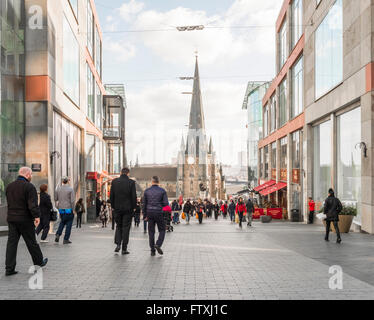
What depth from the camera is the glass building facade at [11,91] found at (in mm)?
16547

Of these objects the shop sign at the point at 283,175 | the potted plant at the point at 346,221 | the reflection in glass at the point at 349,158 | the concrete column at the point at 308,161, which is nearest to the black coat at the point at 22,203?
the potted plant at the point at 346,221

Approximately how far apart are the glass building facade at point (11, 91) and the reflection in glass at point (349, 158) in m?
13.3

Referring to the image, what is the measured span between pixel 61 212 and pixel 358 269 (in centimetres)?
708

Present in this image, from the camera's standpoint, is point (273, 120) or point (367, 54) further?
point (273, 120)

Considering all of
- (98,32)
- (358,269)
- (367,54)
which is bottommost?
(358,269)

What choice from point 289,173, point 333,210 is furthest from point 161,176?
point 333,210

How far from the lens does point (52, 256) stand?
9227mm

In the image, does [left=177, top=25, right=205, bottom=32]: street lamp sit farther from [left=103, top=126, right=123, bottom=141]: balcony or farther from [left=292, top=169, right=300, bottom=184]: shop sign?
[left=103, top=126, right=123, bottom=141]: balcony

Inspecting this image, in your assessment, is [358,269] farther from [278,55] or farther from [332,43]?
[278,55]

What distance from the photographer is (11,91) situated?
1720cm

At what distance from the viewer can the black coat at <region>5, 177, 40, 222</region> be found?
7.05 meters

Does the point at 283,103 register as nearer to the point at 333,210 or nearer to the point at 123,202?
the point at 333,210
